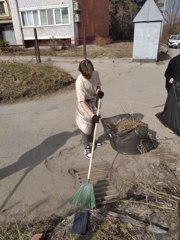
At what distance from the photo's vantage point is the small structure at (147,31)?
10.2 m

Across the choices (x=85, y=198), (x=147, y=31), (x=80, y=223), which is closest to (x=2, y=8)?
(x=147, y=31)

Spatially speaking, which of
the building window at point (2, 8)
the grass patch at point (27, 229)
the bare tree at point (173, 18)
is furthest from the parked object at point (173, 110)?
the bare tree at point (173, 18)

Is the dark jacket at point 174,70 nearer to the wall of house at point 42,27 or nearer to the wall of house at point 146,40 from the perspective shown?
the wall of house at point 146,40

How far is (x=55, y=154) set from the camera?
363 cm

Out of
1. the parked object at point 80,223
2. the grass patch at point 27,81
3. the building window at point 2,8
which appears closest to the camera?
the parked object at point 80,223

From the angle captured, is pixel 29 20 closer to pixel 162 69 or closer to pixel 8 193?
pixel 162 69

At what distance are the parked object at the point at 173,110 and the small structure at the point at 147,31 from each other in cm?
779

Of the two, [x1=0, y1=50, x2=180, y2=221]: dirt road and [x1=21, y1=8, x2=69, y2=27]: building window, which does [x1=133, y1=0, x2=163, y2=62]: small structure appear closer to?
[x1=0, y1=50, x2=180, y2=221]: dirt road

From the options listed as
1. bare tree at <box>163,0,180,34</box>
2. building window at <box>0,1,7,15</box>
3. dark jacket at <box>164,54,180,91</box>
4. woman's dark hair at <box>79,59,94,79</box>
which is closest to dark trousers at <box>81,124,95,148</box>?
woman's dark hair at <box>79,59,94,79</box>

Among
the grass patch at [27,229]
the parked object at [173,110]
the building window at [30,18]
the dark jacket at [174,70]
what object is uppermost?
the building window at [30,18]

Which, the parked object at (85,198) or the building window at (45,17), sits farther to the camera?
the building window at (45,17)

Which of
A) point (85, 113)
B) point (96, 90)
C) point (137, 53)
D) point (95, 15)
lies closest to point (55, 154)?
point (85, 113)

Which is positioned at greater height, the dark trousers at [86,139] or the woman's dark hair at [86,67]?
the woman's dark hair at [86,67]

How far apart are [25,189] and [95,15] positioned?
73.1 ft
